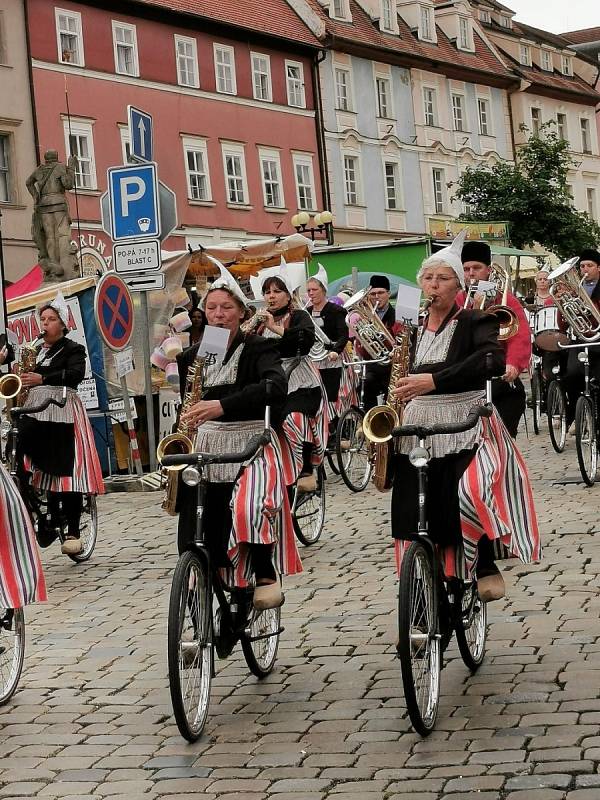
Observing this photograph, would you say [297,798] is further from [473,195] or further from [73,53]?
[473,195]

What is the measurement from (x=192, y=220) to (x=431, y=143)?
1485 cm

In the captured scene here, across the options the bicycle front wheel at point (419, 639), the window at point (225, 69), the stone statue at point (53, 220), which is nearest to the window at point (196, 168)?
the window at point (225, 69)

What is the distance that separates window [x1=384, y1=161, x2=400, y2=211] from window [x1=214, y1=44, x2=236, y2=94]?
900 centimetres

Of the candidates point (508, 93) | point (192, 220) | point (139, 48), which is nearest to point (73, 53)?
point (139, 48)

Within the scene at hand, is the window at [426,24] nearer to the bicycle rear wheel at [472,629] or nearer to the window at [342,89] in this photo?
the window at [342,89]

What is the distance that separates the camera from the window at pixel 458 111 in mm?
58812

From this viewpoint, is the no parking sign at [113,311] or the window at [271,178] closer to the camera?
the no parking sign at [113,311]

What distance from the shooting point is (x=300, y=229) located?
1507 inches

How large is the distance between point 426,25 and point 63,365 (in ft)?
161

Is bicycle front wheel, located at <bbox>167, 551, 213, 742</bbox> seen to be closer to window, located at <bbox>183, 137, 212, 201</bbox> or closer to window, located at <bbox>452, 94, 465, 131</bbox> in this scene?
window, located at <bbox>183, 137, 212, 201</bbox>

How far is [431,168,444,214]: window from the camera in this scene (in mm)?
57312

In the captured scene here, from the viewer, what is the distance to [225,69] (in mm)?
47188

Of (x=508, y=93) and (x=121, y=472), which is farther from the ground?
Answer: (x=508, y=93)

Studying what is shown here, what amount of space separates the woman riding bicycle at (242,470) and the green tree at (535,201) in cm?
3925
